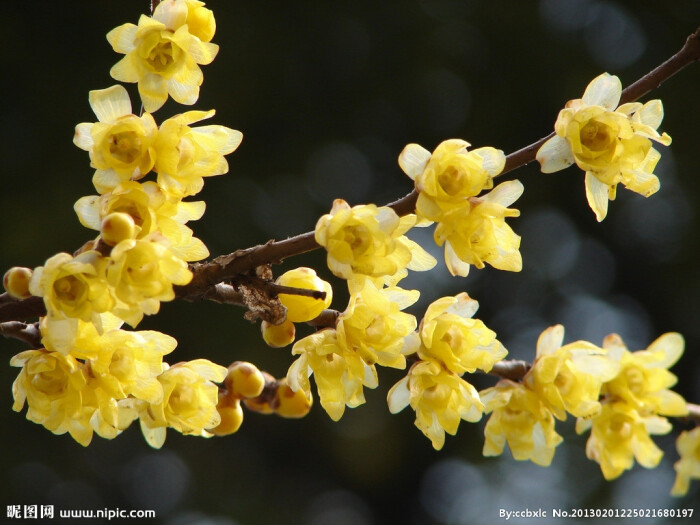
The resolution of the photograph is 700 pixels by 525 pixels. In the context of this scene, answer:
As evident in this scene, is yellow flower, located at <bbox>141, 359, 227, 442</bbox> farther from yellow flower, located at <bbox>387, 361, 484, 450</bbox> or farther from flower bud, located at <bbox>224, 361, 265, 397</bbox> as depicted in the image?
yellow flower, located at <bbox>387, 361, 484, 450</bbox>

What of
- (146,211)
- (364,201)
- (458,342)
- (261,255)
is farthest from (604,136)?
(364,201)

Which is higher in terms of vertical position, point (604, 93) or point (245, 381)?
point (604, 93)

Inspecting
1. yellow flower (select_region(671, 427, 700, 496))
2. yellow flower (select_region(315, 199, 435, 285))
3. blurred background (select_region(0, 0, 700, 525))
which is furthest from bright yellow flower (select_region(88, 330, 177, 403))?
blurred background (select_region(0, 0, 700, 525))

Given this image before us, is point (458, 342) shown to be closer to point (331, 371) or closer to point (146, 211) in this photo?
point (331, 371)

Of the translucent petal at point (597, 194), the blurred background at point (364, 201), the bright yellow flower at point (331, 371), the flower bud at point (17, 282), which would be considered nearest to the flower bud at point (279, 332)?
the bright yellow flower at point (331, 371)

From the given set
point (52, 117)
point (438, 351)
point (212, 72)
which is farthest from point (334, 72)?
point (438, 351)

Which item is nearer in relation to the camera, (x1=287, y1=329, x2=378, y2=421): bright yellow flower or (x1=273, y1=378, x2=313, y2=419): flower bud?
(x1=287, y1=329, x2=378, y2=421): bright yellow flower

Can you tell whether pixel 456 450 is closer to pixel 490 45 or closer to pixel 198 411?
pixel 490 45

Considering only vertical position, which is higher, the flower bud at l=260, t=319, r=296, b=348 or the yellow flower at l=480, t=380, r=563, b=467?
the flower bud at l=260, t=319, r=296, b=348
